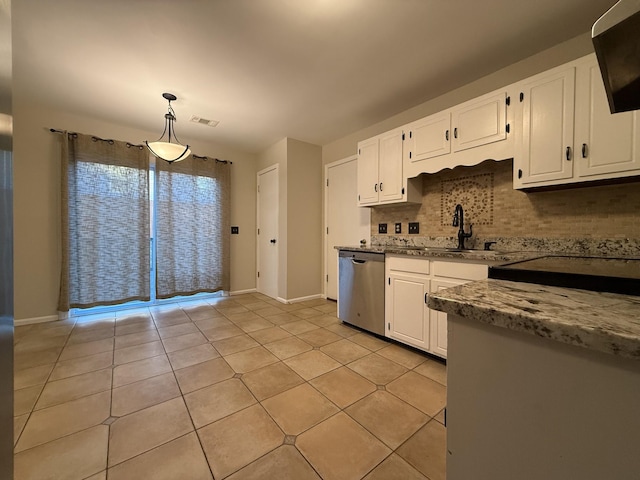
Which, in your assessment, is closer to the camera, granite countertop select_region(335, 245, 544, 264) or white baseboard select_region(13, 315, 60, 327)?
granite countertop select_region(335, 245, 544, 264)

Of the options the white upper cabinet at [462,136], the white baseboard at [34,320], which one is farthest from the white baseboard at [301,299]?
the white baseboard at [34,320]

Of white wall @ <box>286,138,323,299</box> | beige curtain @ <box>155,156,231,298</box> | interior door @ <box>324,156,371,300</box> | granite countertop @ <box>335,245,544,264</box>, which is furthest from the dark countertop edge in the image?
beige curtain @ <box>155,156,231,298</box>

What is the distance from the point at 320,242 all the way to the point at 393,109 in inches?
85.9

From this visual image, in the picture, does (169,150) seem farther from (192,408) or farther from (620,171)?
(620,171)

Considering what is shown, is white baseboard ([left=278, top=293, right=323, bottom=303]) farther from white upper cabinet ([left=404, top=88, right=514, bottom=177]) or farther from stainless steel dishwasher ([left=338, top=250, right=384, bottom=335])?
white upper cabinet ([left=404, top=88, right=514, bottom=177])

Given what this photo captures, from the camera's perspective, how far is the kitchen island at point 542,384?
40 centimetres

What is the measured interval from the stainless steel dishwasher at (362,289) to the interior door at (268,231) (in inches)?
59.2

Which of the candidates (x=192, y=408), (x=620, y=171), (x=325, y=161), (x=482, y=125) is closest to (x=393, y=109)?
(x=482, y=125)

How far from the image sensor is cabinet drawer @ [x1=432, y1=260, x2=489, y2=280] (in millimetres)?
1801

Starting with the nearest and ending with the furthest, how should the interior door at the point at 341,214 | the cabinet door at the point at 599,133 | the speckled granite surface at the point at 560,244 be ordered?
the cabinet door at the point at 599,133 < the speckled granite surface at the point at 560,244 < the interior door at the point at 341,214

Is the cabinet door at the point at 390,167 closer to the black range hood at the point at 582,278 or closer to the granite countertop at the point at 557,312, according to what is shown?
the black range hood at the point at 582,278

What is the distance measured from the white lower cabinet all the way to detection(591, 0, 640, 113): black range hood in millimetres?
1289

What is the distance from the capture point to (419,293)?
85.1 inches

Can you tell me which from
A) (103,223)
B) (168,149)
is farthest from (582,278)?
(103,223)
